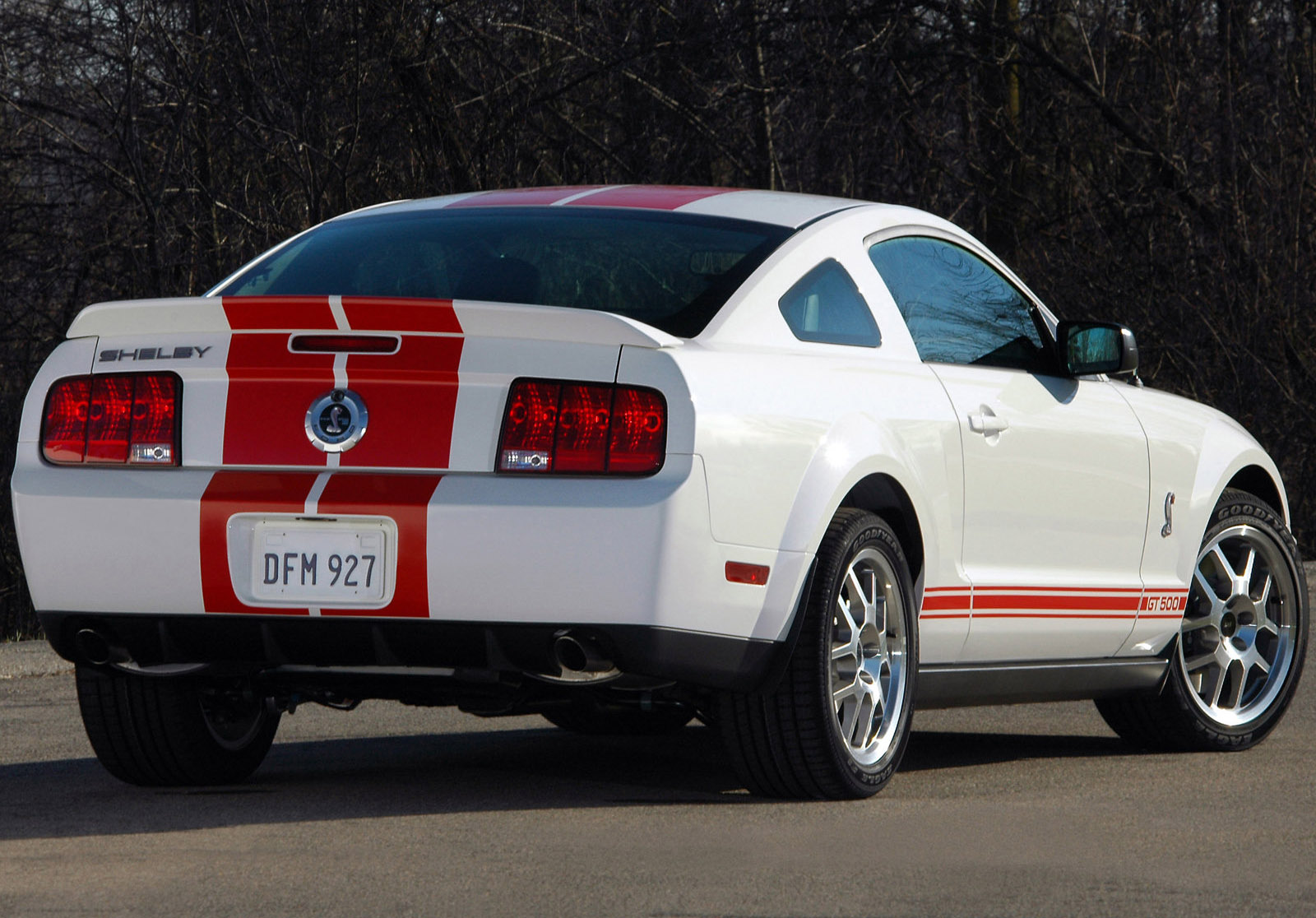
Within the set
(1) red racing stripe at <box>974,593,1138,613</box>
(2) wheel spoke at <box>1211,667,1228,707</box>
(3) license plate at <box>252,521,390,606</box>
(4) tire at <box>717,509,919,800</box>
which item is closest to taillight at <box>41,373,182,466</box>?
(3) license plate at <box>252,521,390,606</box>

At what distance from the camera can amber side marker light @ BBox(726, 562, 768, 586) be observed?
490 cm

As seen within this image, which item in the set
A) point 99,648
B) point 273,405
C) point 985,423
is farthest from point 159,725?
point 985,423

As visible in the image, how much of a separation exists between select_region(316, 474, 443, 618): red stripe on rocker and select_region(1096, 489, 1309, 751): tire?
289 cm

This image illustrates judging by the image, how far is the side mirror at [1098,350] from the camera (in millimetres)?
6461

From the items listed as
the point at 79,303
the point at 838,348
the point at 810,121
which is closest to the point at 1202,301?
the point at 810,121

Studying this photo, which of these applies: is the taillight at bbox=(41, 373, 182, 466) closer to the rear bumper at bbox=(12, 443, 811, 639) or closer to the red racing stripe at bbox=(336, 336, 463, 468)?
the rear bumper at bbox=(12, 443, 811, 639)

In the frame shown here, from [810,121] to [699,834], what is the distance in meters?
12.7

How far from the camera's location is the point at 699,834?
16.0ft

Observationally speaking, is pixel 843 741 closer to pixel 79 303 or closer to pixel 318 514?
pixel 318 514

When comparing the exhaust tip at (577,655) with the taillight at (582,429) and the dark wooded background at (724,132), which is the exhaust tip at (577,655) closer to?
the taillight at (582,429)

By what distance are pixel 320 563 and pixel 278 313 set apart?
1.99 feet

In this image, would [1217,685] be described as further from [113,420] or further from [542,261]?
[113,420]

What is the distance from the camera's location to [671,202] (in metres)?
5.88

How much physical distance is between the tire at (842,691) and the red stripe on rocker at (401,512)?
87 cm
